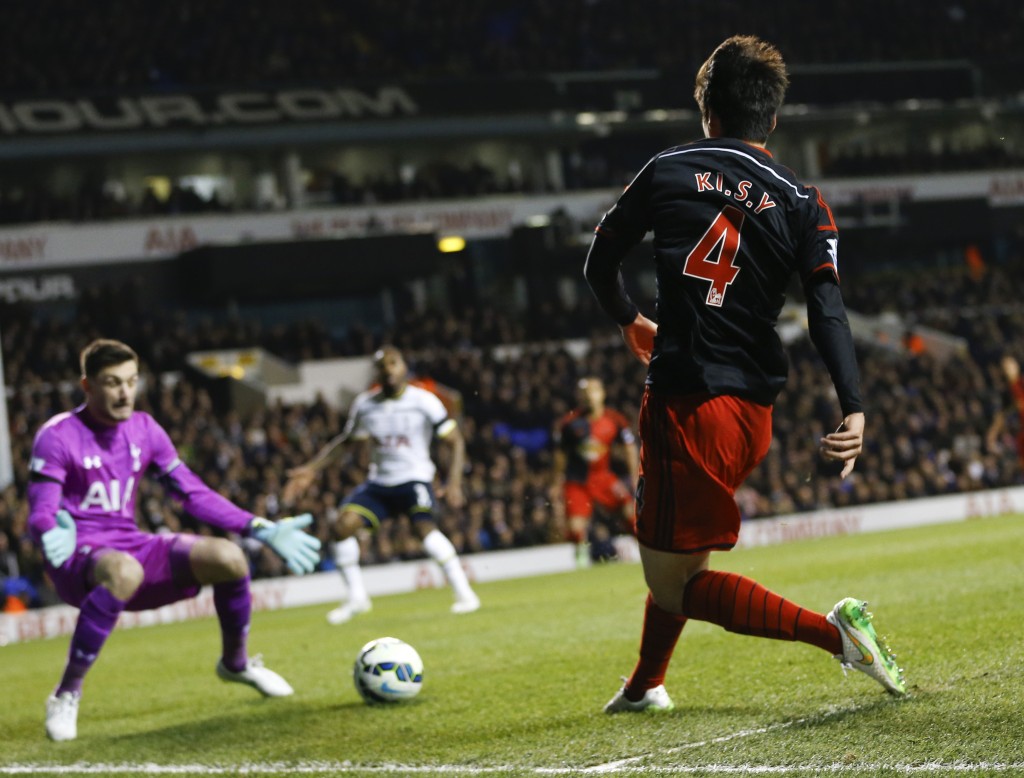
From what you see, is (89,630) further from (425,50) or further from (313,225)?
(425,50)

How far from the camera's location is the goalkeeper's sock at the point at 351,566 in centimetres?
1260

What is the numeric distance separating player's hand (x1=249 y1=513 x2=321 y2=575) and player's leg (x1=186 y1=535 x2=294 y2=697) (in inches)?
12.9

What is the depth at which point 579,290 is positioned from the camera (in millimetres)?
35156

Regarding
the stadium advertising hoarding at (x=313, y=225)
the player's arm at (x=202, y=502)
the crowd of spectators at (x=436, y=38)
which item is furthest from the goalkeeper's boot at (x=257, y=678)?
the crowd of spectators at (x=436, y=38)

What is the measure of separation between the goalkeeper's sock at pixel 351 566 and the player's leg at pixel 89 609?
594 centimetres

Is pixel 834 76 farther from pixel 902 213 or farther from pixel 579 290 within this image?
pixel 579 290

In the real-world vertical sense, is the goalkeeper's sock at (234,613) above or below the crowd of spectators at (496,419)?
below

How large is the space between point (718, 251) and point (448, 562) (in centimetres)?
811

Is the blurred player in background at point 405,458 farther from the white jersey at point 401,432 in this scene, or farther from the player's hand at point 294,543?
the player's hand at point 294,543

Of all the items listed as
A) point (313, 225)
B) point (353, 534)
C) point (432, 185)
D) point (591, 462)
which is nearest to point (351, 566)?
point (353, 534)

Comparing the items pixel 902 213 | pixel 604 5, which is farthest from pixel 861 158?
pixel 604 5

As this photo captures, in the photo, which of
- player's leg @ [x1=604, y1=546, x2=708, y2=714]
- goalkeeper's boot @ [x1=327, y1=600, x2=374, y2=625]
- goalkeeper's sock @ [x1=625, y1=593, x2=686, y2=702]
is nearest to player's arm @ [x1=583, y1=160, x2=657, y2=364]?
player's leg @ [x1=604, y1=546, x2=708, y2=714]

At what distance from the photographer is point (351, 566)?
12758 millimetres

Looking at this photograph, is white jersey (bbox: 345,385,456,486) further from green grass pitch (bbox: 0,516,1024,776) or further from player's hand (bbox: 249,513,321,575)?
player's hand (bbox: 249,513,321,575)
